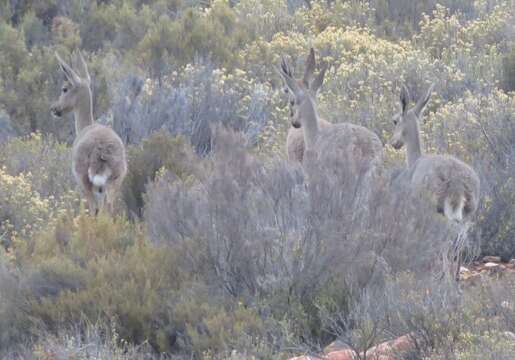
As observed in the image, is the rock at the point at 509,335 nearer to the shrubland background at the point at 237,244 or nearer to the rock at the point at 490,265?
the shrubland background at the point at 237,244

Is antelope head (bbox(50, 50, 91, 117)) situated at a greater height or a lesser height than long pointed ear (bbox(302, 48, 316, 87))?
lesser

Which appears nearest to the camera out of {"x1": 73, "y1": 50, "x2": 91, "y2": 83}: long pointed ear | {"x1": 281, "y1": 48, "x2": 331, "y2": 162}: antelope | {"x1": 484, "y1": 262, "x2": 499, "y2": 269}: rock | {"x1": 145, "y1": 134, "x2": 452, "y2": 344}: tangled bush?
{"x1": 145, "y1": 134, "x2": 452, "y2": 344}: tangled bush

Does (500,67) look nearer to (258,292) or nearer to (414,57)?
(414,57)

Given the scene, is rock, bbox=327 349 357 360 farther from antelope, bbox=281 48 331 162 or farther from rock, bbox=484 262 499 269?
antelope, bbox=281 48 331 162

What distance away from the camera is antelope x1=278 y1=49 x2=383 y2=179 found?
9102 mm

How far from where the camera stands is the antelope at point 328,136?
358 inches

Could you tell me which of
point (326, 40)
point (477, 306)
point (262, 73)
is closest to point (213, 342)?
point (477, 306)

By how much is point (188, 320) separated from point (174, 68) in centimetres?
1043

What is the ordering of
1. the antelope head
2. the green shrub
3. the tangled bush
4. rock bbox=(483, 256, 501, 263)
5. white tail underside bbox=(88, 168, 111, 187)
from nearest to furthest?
the tangled bush
rock bbox=(483, 256, 501, 263)
white tail underside bbox=(88, 168, 111, 187)
the green shrub
the antelope head

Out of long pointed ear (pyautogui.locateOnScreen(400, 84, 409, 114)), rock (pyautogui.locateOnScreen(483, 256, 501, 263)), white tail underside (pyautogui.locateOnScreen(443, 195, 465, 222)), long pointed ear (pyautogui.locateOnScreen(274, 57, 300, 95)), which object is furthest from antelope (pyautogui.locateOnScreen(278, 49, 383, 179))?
rock (pyautogui.locateOnScreen(483, 256, 501, 263))

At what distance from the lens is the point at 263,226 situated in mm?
7840

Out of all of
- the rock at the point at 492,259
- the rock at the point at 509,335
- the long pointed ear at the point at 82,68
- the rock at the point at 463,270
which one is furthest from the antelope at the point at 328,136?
the rock at the point at 509,335

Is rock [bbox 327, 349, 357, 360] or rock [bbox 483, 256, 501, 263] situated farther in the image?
rock [bbox 483, 256, 501, 263]

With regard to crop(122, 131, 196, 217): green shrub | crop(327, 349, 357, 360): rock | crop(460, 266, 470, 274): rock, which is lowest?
crop(460, 266, 470, 274): rock
